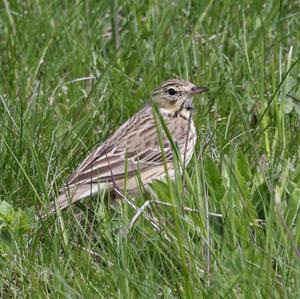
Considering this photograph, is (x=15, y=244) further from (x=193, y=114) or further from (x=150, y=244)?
(x=193, y=114)

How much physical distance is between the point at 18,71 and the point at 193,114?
144 cm

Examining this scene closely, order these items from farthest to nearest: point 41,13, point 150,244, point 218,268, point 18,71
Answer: point 41,13 → point 18,71 → point 150,244 → point 218,268

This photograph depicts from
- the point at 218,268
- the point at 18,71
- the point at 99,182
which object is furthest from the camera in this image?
the point at 18,71

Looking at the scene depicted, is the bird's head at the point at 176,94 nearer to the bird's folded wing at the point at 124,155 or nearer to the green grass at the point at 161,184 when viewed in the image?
the green grass at the point at 161,184

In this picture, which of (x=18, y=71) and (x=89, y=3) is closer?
(x=18, y=71)

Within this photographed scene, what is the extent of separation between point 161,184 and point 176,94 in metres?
1.65

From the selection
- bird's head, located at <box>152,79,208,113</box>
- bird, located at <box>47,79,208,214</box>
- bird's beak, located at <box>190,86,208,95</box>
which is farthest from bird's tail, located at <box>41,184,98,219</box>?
bird's head, located at <box>152,79,208,113</box>

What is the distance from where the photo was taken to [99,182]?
6.36m

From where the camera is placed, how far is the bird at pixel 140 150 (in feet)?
21.0

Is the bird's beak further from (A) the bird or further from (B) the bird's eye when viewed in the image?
(B) the bird's eye

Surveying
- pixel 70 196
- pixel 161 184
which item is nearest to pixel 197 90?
pixel 161 184

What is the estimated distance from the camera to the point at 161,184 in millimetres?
5922

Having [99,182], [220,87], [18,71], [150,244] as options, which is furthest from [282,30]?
[150,244]

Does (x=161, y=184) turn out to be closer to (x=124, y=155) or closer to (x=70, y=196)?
(x=70, y=196)
